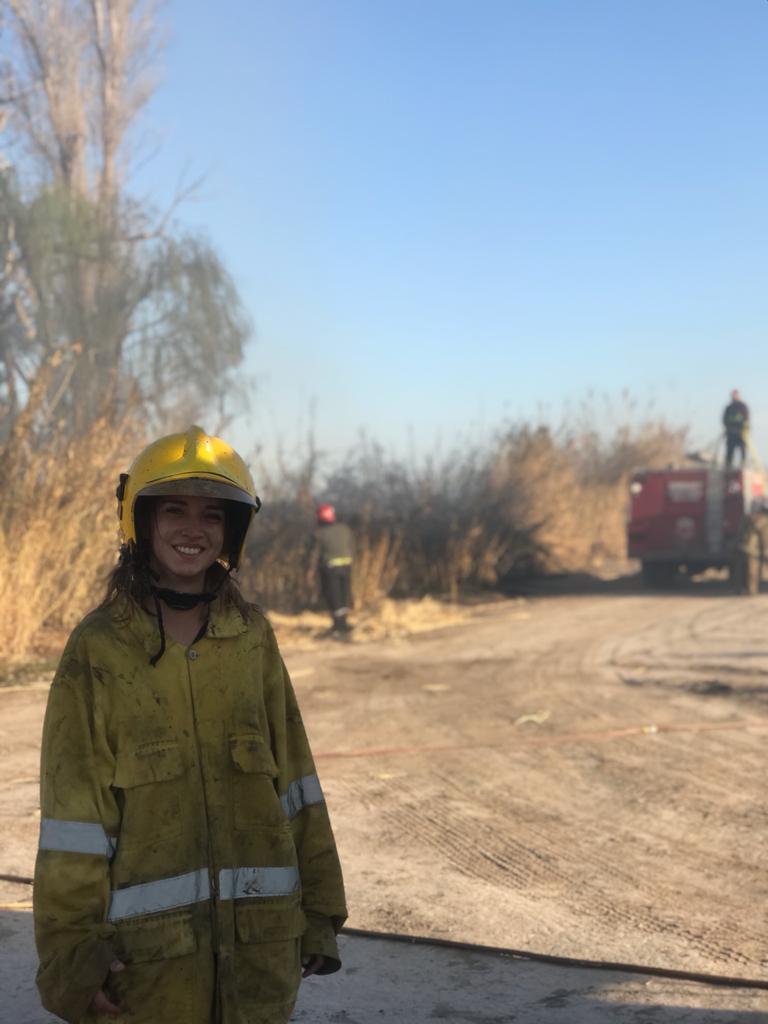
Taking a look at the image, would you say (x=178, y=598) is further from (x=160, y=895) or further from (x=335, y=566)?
(x=335, y=566)

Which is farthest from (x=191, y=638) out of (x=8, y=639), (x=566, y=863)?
(x=8, y=639)

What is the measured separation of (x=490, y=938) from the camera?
4301 millimetres

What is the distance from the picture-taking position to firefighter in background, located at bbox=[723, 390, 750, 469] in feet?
61.5

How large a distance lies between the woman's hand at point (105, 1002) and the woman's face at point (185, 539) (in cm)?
77

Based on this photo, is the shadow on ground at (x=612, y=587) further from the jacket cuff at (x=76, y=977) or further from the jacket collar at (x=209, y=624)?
the jacket cuff at (x=76, y=977)

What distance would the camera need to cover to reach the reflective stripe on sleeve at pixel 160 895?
211cm

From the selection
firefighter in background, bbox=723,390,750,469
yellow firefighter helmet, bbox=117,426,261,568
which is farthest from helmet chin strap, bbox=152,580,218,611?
firefighter in background, bbox=723,390,750,469

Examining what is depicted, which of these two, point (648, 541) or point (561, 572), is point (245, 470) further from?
point (561, 572)

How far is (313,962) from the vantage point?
2.34 metres

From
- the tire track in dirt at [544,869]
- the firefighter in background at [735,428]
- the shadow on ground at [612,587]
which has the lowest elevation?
the tire track in dirt at [544,869]

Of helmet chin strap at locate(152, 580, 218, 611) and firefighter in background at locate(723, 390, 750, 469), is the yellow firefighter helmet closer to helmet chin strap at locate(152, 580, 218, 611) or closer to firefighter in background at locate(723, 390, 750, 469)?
helmet chin strap at locate(152, 580, 218, 611)

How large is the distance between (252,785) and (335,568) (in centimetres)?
1213

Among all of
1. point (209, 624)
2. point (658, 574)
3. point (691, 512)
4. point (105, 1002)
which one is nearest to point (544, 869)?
point (209, 624)

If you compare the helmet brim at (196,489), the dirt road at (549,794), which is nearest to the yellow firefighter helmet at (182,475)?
the helmet brim at (196,489)
